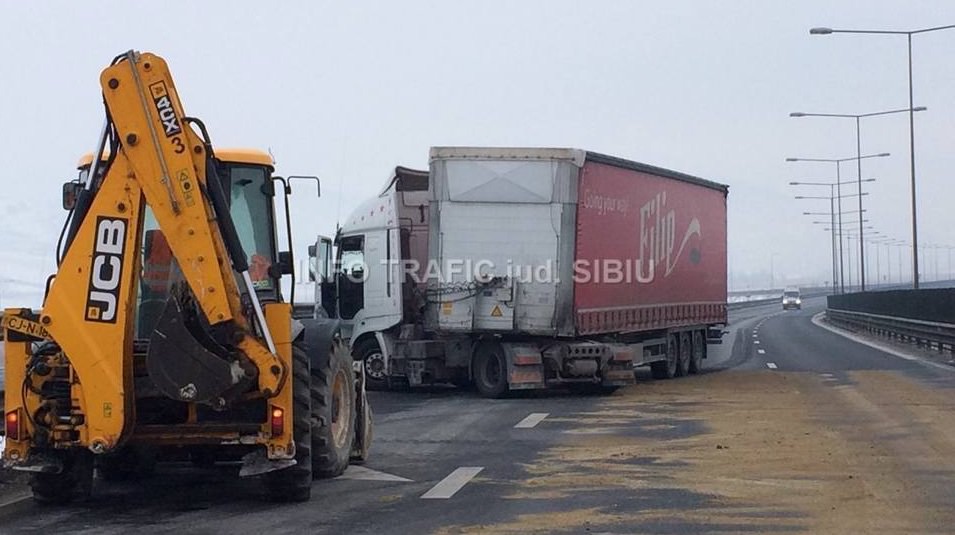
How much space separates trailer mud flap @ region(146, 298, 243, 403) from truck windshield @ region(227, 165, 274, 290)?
1.44 m

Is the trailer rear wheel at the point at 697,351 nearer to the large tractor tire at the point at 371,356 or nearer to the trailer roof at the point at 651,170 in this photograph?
the trailer roof at the point at 651,170

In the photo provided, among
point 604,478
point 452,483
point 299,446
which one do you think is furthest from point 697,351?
point 299,446

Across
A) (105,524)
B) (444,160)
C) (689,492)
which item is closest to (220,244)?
(105,524)

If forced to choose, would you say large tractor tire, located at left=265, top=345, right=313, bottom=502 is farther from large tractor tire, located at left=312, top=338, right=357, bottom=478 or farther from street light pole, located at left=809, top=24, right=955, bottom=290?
street light pole, located at left=809, top=24, right=955, bottom=290

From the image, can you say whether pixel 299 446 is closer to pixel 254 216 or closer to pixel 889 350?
pixel 254 216

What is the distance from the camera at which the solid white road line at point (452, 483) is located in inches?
431

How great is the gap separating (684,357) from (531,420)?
35.1ft

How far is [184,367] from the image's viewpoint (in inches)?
363

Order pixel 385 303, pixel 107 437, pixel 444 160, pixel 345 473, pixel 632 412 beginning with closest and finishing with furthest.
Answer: pixel 107 437
pixel 345 473
pixel 632 412
pixel 444 160
pixel 385 303

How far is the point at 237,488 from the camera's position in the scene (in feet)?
37.6

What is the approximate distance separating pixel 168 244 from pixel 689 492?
14.7ft

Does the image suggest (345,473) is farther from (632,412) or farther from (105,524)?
(632,412)

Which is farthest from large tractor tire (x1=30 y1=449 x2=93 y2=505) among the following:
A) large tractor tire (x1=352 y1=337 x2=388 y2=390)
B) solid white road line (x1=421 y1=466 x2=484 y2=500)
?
large tractor tire (x1=352 y1=337 x2=388 y2=390)

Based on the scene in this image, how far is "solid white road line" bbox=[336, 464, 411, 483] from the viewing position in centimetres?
1189
